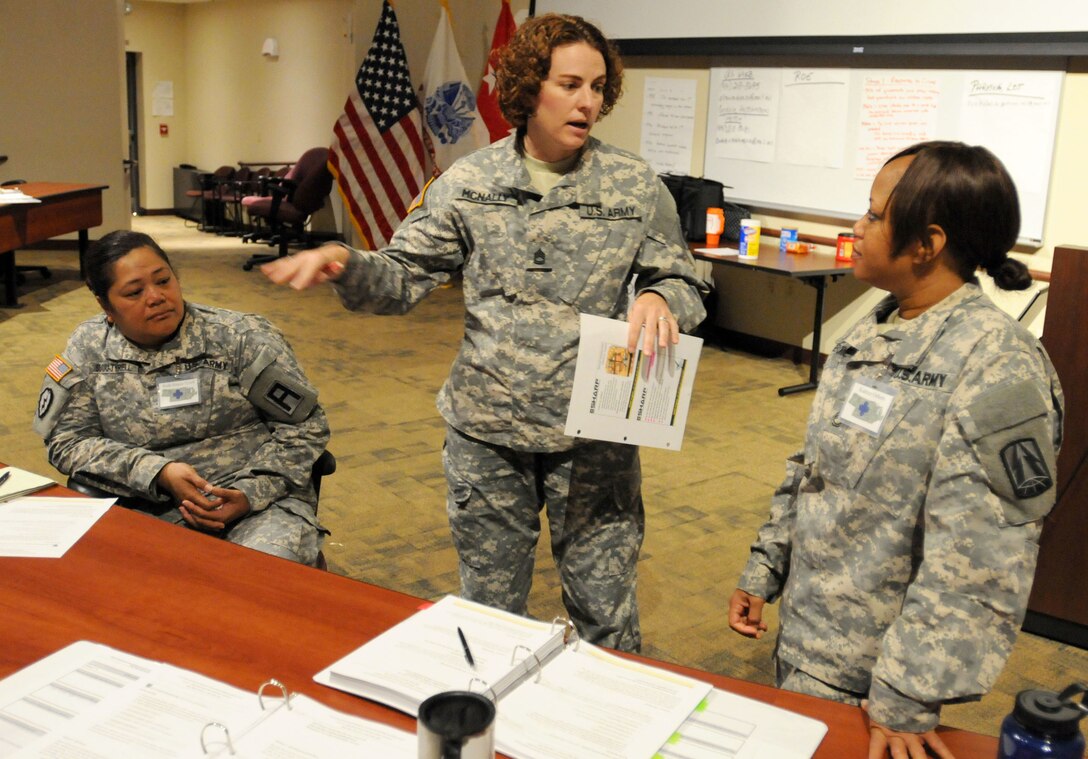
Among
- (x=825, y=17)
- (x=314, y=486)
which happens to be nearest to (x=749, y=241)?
(x=825, y=17)

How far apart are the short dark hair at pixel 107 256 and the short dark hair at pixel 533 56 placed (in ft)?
2.90

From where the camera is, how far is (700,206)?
6.04m

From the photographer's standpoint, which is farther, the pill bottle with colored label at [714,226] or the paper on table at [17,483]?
the pill bottle with colored label at [714,226]

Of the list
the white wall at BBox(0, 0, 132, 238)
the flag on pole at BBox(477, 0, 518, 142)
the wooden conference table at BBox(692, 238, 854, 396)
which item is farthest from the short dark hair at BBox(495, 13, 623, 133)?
the white wall at BBox(0, 0, 132, 238)

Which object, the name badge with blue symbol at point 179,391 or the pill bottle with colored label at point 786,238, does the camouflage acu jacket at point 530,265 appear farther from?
the pill bottle with colored label at point 786,238

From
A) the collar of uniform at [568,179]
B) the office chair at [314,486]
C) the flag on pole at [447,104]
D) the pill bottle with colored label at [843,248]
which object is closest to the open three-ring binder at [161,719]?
the office chair at [314,486]

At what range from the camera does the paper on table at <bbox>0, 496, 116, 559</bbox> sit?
67.8 inches

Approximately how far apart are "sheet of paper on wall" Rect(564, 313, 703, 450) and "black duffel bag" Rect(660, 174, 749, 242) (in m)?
4.18

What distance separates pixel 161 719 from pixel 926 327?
1.08m

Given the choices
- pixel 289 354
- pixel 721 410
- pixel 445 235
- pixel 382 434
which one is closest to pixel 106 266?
pixel 289 354

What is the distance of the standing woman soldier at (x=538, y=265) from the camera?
1.93m

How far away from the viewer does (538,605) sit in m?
3.01

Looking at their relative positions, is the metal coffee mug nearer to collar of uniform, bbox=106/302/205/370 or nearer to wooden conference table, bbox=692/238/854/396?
collar of uniform, bbox=106/302/205/370

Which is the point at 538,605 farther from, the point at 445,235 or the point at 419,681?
the point at 419,681
